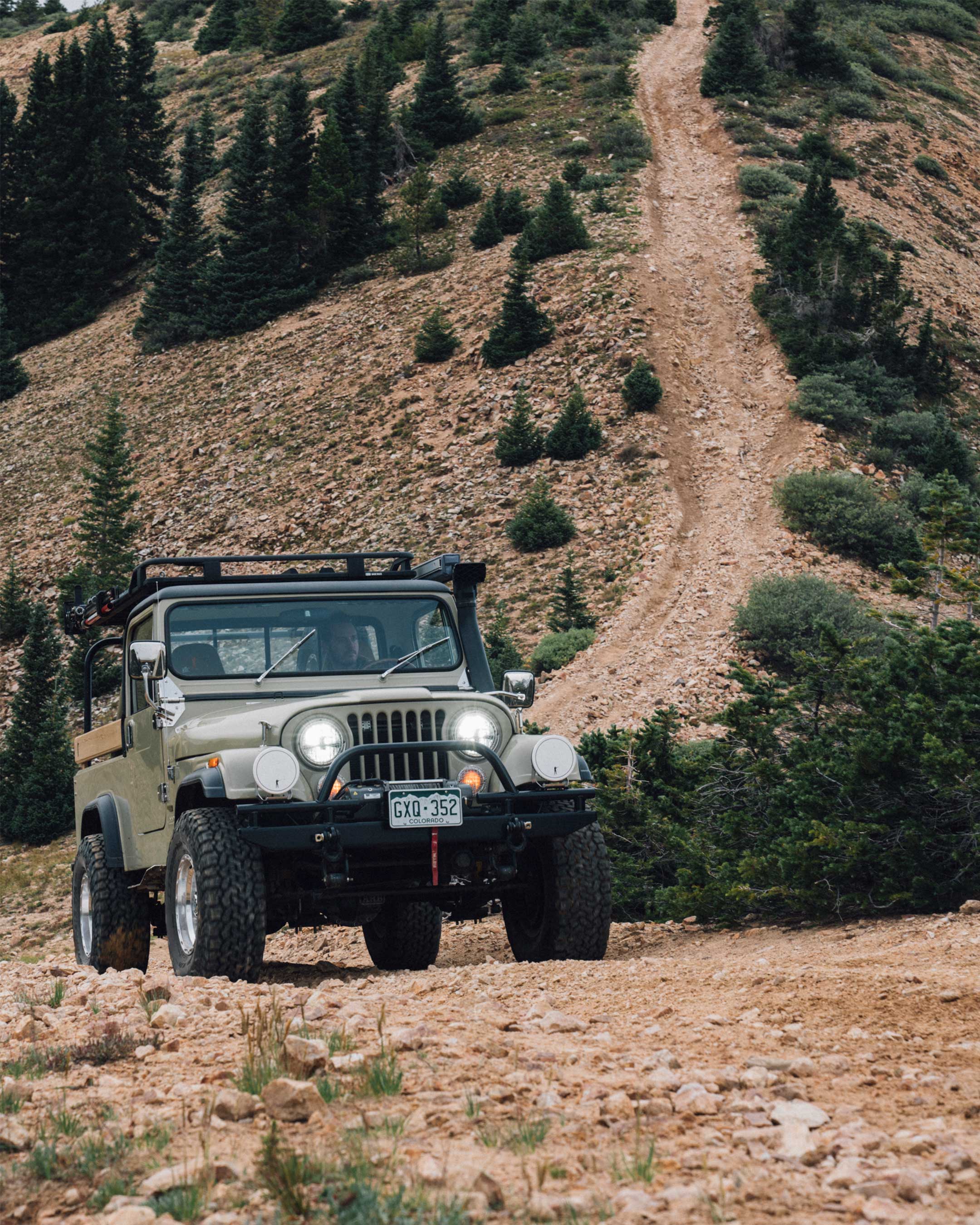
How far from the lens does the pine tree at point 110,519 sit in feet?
117

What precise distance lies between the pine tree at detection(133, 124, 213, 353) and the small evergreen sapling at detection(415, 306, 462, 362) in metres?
11.6

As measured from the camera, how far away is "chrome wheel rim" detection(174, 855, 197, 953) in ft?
23.3

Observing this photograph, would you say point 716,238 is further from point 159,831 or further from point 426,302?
point 159,831

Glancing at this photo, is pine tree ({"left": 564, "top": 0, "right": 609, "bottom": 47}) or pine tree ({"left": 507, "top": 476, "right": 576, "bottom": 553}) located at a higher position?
pine tree ({"left": 564, "top": 0, "right": 609, "bottom": 47})

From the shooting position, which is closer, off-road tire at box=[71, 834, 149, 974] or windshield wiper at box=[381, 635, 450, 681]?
windshield wiper at box=[381, 635, 450, 681]

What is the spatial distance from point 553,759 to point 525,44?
59348 mm

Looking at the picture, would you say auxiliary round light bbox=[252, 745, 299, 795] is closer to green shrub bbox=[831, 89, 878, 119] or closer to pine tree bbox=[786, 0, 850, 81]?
green shrub bbox=[831, 89, 878, 119]

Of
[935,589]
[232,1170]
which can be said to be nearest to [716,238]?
[935,589]

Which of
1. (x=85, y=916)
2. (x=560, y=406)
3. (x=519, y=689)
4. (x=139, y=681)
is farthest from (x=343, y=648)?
(x=560, y=406)

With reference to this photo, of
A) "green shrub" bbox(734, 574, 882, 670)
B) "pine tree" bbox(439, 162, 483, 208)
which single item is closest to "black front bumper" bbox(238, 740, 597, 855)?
"green shrub" bbox(734, 574, 882, 670)

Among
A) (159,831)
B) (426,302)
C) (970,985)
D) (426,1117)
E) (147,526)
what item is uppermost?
(426,1117)

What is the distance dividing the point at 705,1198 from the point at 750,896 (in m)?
6.37

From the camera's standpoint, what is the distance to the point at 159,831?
26.4 feet

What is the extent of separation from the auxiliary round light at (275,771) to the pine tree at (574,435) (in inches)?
998
